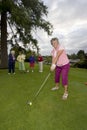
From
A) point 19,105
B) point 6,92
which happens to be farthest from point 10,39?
point 19,105

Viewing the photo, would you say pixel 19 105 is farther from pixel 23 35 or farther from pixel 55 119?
pixel 23 35

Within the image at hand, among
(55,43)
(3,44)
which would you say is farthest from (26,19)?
(55,43)

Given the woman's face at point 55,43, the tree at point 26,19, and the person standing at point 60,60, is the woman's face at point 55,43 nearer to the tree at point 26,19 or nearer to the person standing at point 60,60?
the person standing at point 60,60

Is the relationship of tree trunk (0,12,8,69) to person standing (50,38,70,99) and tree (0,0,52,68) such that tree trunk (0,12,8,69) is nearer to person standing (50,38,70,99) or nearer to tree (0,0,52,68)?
tree (0,0,52,68)

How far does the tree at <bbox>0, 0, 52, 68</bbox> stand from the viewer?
2566cm

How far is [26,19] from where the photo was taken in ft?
82.9

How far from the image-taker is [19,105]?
991 cm

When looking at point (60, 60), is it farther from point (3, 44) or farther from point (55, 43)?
point (3, 44)

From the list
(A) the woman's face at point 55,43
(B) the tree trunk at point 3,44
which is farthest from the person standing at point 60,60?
(B) the tree trunk at point 3,44

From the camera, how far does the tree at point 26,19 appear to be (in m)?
25.7

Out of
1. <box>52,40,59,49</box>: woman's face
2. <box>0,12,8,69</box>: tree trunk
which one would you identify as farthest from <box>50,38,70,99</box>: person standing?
<box>0,12,8,69</box>: tree trunk

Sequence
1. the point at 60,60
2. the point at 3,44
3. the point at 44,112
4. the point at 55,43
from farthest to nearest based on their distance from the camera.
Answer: the point at 3,44, the point at 60,60, the point at 55,43, the point at 44,112

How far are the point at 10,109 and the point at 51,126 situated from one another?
2.33m

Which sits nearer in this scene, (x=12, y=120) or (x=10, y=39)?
(x=12, y=120)
